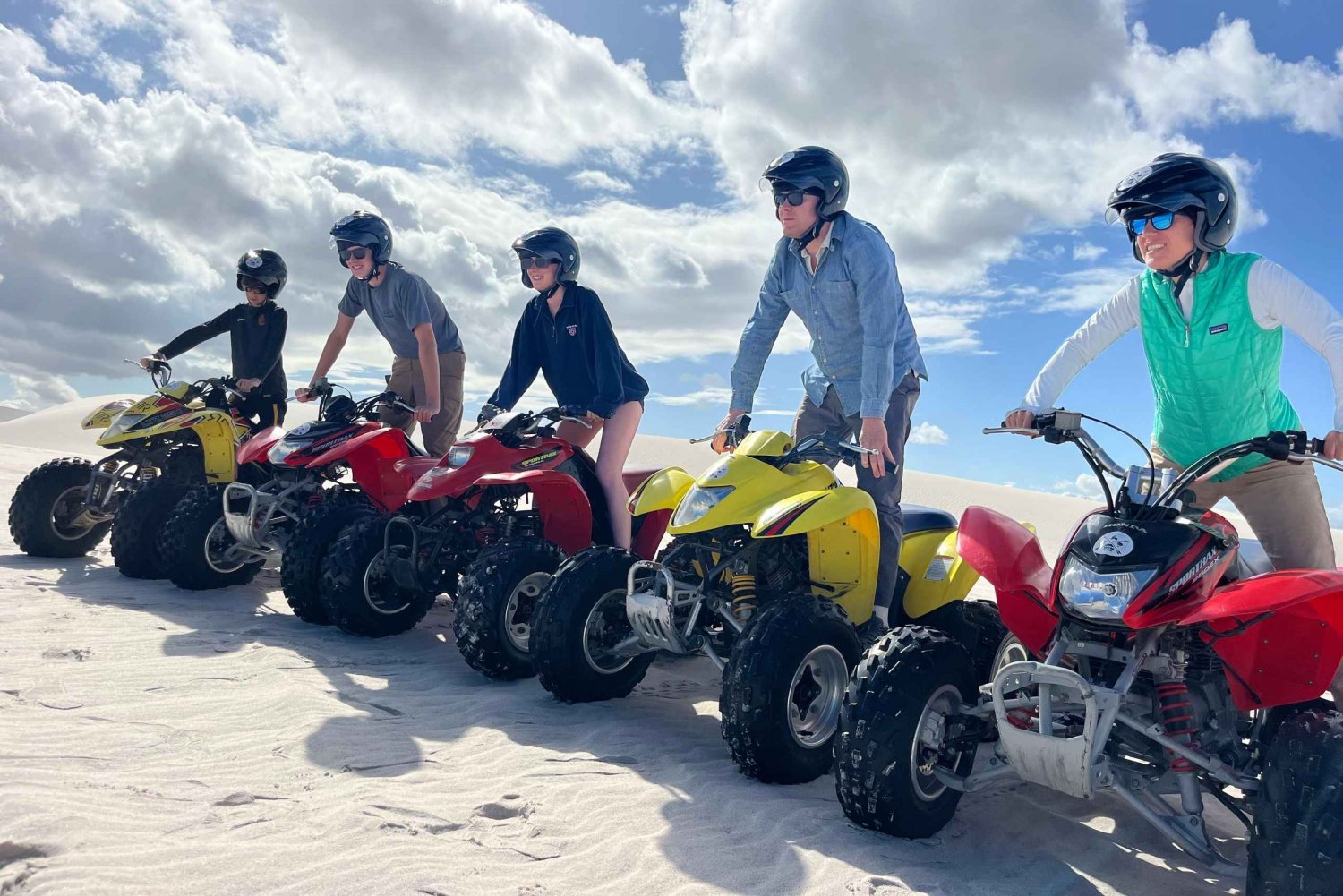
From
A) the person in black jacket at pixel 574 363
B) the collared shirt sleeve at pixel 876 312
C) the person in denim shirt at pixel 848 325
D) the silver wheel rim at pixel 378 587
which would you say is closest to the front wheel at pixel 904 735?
the person in denim shirt at pixel 848 325

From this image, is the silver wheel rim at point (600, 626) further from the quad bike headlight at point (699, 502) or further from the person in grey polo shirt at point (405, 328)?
the person in grey polo shirt at point (405, 328)

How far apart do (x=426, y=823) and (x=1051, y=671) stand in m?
2.09

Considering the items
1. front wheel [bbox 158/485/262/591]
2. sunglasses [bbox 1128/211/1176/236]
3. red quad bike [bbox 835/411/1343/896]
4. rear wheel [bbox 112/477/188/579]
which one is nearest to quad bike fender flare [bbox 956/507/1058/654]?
red quad bike [bbox 835/411/1343/896]

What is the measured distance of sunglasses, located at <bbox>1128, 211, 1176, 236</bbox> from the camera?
346 cm

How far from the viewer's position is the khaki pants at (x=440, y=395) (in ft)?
26.4

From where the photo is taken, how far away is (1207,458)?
304 cm

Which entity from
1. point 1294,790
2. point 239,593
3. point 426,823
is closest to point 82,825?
point 426,823

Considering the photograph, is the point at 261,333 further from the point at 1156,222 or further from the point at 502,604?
the point at 1156,222

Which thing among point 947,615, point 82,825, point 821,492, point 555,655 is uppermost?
point 821,492

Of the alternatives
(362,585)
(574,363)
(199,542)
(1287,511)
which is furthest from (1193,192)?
(199,542)

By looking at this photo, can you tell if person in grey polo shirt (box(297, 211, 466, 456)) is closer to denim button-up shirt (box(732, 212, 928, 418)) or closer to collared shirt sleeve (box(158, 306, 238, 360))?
collared shirt sleeve (box(158, 306, 238, 360))

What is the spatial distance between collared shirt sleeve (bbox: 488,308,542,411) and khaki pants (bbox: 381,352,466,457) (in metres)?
1.42

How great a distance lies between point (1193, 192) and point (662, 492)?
2.73 m

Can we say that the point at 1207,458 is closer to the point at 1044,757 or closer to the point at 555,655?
the point at 1044,757
